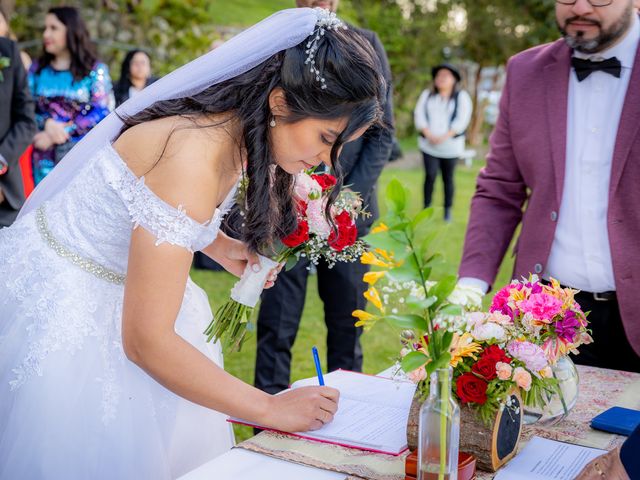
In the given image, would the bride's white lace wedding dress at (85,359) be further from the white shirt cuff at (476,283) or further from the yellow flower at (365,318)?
the white shirt cuff at (476,283)

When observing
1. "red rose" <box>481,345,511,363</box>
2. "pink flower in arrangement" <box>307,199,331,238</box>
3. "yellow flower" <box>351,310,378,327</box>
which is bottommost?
"red rose" <box>481,345,511,363</box>

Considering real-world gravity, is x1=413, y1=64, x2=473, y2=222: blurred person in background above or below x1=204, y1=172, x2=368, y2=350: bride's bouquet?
below

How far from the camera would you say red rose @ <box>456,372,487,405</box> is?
61.6 inches

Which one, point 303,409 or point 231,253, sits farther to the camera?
point 231,253

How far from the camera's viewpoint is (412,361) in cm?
121

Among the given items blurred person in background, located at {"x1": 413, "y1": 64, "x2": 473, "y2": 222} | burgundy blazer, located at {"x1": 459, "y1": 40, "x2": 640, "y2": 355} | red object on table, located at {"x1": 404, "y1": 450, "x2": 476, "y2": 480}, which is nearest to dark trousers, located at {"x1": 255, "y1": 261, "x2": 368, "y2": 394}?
burgundy blazer, located at {"x1": 459, "y1": 40, "x2": 640, "y2": 355}

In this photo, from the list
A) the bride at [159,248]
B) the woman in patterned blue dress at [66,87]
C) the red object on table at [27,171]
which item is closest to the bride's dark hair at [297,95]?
the bride at [159,248]

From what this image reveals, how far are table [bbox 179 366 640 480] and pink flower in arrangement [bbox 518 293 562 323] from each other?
0.31m

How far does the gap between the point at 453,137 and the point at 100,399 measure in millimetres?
8860

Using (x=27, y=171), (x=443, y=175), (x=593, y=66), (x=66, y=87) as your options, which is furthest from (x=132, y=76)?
(x=593, y=66)

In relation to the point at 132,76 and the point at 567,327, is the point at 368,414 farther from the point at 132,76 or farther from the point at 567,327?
the point at 132,76

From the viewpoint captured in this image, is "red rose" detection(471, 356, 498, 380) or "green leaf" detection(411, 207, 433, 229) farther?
"red rose" detection(471, 356, 498, 380)

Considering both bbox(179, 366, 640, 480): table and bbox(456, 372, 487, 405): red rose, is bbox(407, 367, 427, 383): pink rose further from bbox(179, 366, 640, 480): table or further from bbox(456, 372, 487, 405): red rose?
bbox(179, 366, 640, 480): table

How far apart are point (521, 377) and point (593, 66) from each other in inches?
56.1
